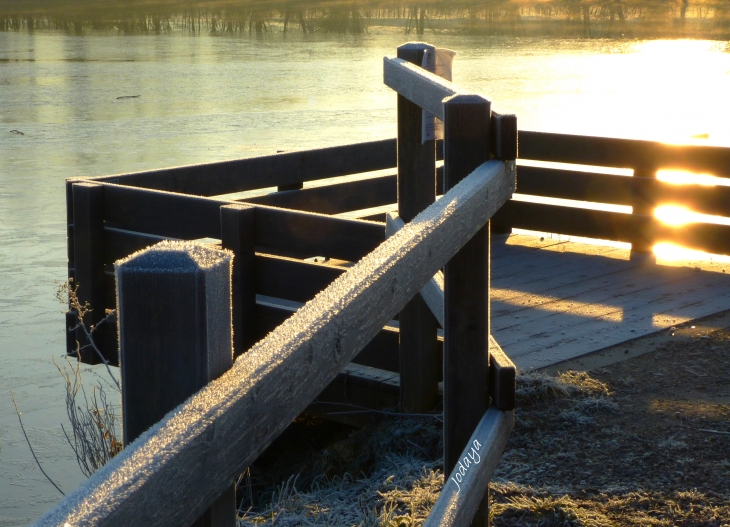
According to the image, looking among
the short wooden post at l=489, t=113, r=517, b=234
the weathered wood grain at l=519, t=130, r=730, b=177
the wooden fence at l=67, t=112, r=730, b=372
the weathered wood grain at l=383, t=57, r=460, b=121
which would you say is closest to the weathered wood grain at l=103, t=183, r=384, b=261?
the wooden fence at l=67, t=112, r=730, b=372

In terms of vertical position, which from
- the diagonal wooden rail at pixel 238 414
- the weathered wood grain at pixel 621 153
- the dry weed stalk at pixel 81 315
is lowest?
the dry weed stalk at pixel 81 315

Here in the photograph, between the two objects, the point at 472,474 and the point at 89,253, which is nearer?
the point at 472,474

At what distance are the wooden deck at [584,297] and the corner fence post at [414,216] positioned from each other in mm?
649

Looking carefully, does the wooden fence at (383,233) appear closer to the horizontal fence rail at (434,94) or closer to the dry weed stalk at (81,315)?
the horizontal fence rail at (434,94)

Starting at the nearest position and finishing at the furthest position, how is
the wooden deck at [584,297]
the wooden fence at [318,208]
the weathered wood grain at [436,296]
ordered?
the weathered wood grain at [436,296] < the wooden fence at [318,208] < the wooden deck at [584,297]

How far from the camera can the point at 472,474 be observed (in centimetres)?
240

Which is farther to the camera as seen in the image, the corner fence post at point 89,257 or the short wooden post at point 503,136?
the corner fence post at point 89,257

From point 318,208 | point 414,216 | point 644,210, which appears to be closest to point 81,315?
point 414,216

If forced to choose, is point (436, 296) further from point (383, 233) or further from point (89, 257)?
point (89, 257)

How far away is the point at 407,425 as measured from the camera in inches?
171

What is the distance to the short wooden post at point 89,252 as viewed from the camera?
18.6 ft

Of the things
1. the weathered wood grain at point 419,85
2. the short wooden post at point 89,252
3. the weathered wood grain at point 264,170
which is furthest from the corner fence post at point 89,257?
the weathered wood grain at point 419,85

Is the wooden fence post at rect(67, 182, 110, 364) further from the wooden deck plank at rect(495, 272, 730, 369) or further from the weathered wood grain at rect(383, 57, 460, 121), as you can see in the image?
the weathered wood grain at rect(383, 57, 460, 121)

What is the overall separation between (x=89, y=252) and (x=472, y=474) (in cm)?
391
